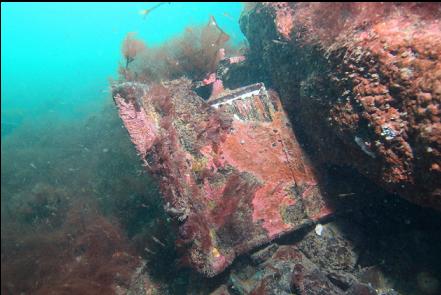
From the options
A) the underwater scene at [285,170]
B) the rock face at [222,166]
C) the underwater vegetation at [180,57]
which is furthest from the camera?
the underwater vegetation at [180,57]

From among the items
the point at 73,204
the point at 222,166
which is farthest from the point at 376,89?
the point at 73,204

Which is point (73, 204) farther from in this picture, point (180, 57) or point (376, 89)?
point (376, 89)

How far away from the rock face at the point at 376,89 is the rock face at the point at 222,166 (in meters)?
0.63

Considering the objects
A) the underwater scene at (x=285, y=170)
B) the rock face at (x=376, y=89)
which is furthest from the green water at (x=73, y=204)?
the rock face at (x=376, y=89)

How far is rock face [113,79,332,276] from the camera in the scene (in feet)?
13.2

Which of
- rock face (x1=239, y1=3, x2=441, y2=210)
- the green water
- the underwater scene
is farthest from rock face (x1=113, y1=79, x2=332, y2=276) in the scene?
the green water

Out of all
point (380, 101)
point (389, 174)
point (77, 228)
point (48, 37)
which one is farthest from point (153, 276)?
point (48, 37)

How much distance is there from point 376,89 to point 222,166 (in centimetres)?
233

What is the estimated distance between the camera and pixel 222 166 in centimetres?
466

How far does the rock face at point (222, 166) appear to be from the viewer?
4012mm

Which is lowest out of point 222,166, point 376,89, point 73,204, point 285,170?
point 73,204

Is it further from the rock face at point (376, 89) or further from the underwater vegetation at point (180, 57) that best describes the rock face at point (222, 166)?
the underwater vegetation at point (180, 57)

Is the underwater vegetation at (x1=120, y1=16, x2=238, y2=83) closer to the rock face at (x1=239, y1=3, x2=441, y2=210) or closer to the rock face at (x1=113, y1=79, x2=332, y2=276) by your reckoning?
the rock face at (x1=113, y1=79, x2=332, y2=276)

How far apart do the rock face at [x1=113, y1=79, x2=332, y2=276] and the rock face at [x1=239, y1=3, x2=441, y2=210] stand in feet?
2.06
